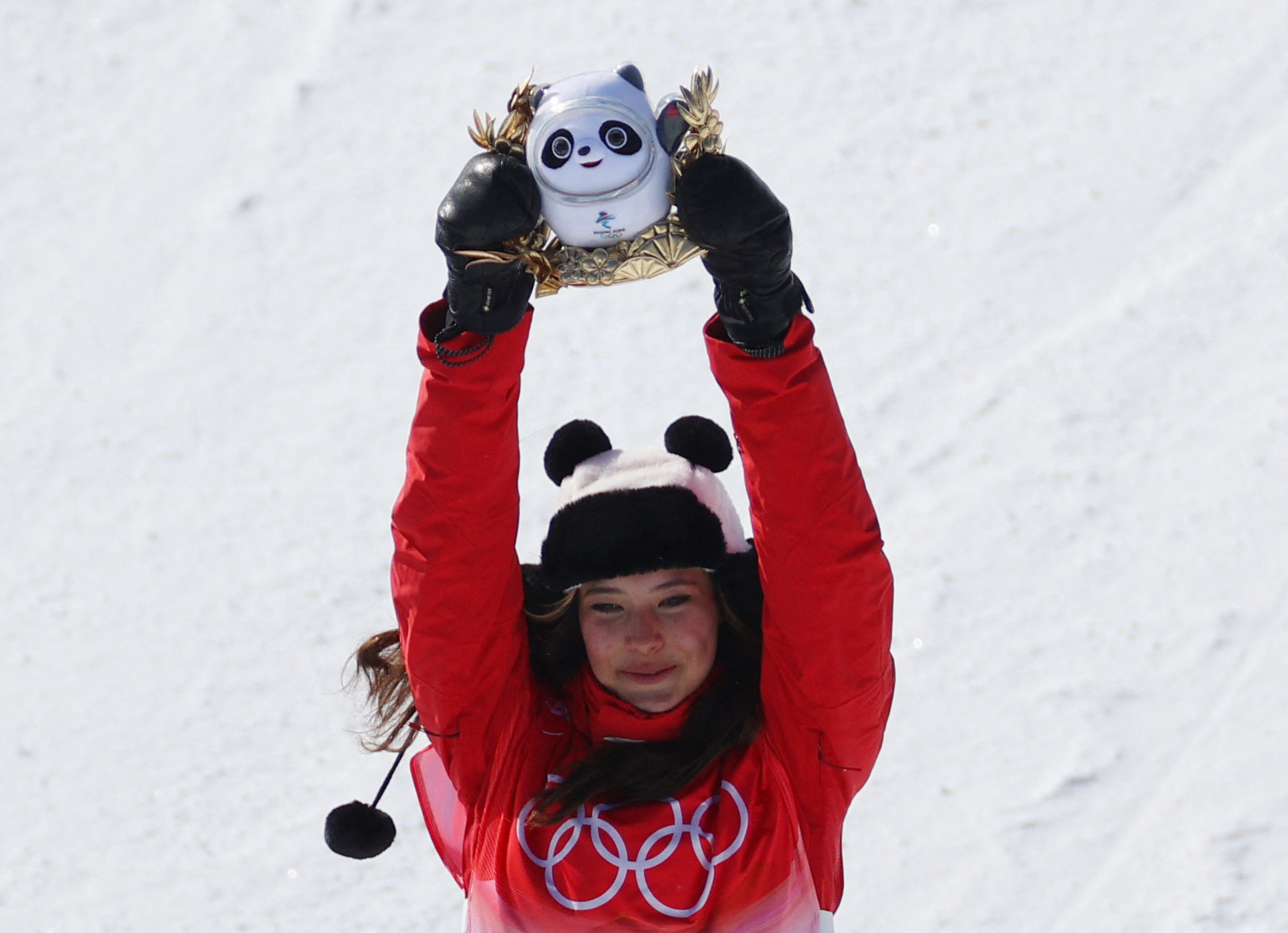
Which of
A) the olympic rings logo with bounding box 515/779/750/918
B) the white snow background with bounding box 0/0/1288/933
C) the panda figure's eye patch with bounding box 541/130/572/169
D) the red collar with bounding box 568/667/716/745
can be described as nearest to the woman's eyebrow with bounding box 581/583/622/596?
the red collar with bounding box 568/667/716/745

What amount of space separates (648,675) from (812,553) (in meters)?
0.29

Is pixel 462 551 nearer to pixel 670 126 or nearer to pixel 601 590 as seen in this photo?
pixel 601 590

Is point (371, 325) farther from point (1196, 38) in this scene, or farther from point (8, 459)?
point (1196, 38)

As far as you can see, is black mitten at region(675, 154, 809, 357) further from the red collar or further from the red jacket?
the red collar

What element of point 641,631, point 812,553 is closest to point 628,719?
point 641,631

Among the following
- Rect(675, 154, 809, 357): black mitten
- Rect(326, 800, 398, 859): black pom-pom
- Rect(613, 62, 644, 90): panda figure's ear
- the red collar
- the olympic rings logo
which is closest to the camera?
Rect(675, 154, 809, 357): black mitten

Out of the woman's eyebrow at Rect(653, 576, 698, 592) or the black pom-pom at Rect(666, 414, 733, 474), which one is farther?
the black pom-pom at Rect(666, 414, 733, 474)

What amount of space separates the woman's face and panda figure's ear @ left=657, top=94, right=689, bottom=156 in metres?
0.55

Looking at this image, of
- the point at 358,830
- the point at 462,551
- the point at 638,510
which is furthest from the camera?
the point at 358,830

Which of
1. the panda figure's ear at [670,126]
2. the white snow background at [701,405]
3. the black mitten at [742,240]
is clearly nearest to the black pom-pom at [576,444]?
the black mitten at [742,240]

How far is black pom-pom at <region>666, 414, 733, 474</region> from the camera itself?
2.15 metres

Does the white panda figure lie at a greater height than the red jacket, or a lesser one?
greater

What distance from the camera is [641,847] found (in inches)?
78.3

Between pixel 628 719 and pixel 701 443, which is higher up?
pixel 701 443
